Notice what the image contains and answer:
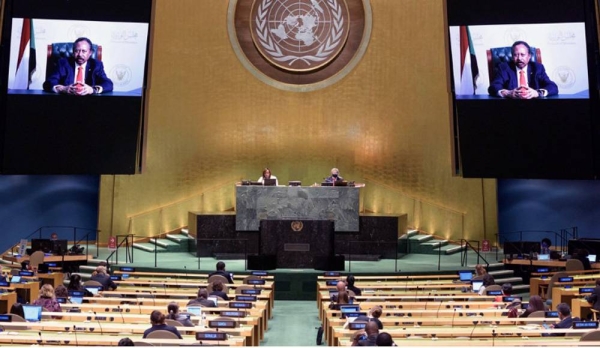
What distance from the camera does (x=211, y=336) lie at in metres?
8.62

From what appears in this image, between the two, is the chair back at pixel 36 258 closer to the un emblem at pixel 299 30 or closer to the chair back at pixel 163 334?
the un emblem at pixel 299 30

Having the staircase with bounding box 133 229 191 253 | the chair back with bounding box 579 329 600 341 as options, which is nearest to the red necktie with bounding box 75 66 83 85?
the staircase with bounding box 133 229 191 253

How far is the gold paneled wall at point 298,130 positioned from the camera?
21.8 meters

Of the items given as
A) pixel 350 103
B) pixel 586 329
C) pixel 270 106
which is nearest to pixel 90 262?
pixel 270 106

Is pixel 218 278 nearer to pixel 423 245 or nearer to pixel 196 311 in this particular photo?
pixel 196 311

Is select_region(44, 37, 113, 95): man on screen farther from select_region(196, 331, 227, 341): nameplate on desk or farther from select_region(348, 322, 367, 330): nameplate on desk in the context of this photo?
select_region(196, 331, 227, 341): nameplate on desk

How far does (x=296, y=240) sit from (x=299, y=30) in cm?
673

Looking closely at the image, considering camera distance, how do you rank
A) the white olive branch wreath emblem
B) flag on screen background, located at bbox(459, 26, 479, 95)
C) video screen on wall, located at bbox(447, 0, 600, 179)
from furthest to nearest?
the white olive branch wreath emblem → flag on screen background, located at bbox(459, 26, 479, 95) → video screen on wall, located at bbox(447, 0, 600, 179)

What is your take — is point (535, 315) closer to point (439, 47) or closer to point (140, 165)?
point (140, 165)

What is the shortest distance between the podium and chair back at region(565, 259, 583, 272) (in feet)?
15.6

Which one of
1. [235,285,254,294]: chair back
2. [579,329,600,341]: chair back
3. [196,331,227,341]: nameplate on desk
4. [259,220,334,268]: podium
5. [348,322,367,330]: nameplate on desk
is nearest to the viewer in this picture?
[196,331,227,341]: nameplate on desk

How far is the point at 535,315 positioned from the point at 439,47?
40.5ft

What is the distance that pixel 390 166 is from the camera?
22344 millimetres

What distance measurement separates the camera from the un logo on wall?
875 inches
